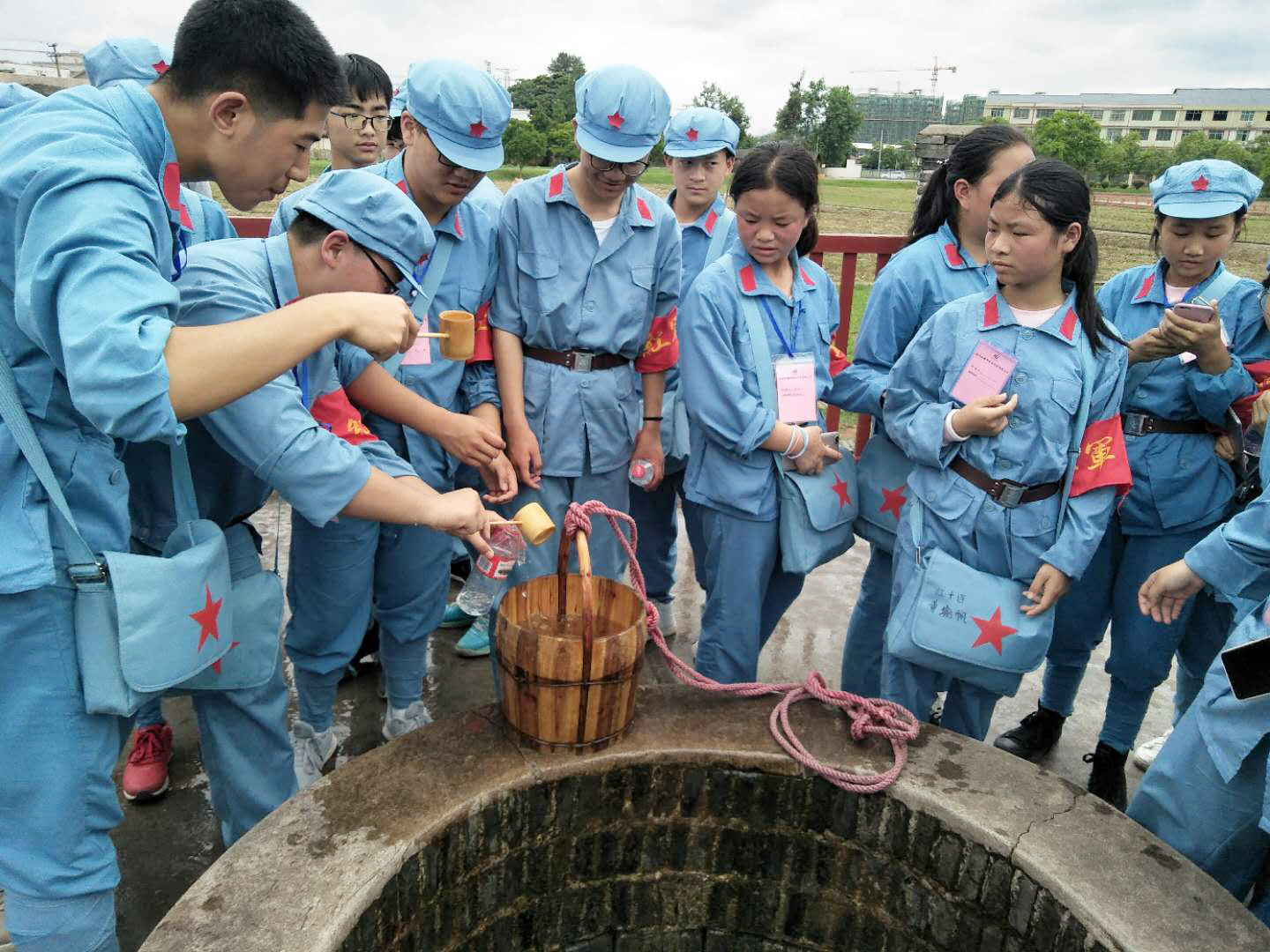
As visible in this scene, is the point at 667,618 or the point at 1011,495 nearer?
the point at 1011,495

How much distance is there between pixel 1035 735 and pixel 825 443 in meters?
1.35

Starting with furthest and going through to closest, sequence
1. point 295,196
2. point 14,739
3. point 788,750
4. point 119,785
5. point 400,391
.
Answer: point 119,785 → point 400,391 → point 295,196 → point 788,750 → point 14,739

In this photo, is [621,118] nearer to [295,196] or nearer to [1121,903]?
[295,196]

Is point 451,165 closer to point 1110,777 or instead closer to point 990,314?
point 990,314

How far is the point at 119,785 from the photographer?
277 centimetres

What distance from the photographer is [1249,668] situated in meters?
1.88

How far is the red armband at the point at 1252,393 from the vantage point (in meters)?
2.79

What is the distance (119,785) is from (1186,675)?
3.43m

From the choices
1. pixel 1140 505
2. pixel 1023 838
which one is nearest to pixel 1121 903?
Result: pixel 1023 838

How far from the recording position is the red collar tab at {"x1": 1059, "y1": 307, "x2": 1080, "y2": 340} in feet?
8.09

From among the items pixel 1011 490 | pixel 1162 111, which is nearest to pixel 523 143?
pixel 1011 490

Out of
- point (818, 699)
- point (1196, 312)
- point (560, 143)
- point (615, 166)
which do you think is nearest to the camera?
point (818, 699)

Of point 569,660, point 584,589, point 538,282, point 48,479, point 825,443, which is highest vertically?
point 538,282

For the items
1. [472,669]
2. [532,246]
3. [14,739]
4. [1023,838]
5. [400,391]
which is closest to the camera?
[14,739]
